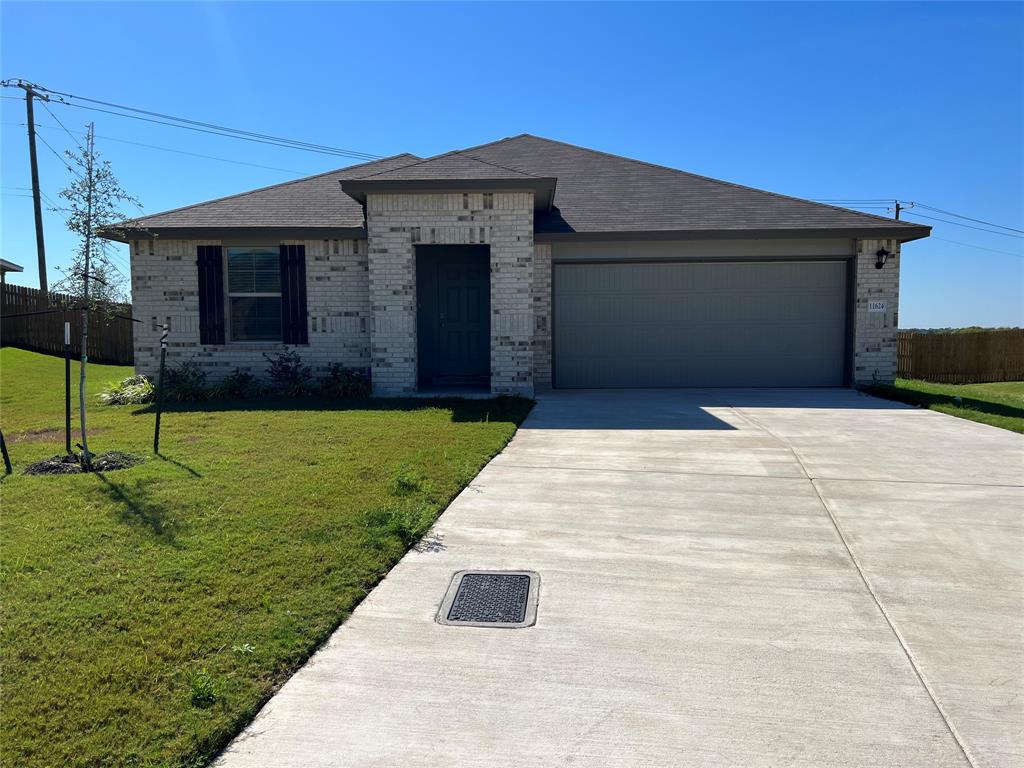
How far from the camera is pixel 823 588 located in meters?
3.67

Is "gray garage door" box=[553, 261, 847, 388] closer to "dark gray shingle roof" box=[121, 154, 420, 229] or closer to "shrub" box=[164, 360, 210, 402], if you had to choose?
"dark gray shingle roof" box=[121, 154, 420, 229]

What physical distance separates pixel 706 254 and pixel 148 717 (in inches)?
470

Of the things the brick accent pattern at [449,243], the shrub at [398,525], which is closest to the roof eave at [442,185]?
the brick accent pattern at [449,243]

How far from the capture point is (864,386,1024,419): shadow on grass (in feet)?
33.6

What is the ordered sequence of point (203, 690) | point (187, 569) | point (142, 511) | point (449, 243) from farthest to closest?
point (449, 243) → point (142, 511) → point (187, 569) → point (203, 690)

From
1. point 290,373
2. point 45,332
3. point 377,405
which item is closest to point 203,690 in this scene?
point 377,405

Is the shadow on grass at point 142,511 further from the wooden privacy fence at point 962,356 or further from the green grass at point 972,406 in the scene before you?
the wooden privacy fence at point 962,356

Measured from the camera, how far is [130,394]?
37.2ft

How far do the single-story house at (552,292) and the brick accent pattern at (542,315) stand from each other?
0.10ft

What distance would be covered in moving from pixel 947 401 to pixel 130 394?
44.5 ft

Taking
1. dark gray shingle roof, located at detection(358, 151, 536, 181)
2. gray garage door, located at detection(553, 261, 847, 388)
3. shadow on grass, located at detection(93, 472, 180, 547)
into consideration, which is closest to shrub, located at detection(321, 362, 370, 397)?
dark gray shingle roof, located at detection(358, 151, 536, 181)

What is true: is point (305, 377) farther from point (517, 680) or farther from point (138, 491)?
point (517, 680)

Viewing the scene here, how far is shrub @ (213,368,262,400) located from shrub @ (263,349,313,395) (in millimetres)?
344

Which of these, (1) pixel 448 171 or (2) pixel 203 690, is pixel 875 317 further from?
(2) pixel 203 690
